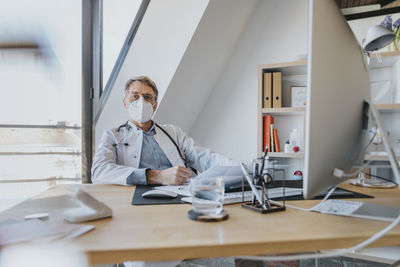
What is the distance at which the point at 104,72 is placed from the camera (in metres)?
2.19

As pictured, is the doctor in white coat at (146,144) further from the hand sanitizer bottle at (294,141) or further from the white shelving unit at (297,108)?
the hand sanitizer bottle at (294,141)

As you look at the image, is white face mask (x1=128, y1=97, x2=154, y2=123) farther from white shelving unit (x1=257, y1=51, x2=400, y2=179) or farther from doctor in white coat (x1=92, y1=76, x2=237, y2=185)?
white shelving unit (x1=257, y1=51, x2=400, y2=179)

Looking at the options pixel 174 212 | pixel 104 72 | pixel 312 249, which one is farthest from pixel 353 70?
pixel 104 72

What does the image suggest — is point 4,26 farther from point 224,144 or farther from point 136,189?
point 224,144

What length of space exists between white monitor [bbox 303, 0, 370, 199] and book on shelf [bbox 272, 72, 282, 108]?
1.64 metres

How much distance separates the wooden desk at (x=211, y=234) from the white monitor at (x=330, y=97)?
0.11 meters

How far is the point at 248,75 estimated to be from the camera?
9.26 ft

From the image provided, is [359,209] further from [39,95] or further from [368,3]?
[368,3]

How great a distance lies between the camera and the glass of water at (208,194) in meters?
0.74

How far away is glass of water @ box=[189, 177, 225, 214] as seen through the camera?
738 mm

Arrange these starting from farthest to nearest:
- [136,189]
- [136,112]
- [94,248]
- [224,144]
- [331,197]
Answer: [224,144]
[136,112]
[136,189]
[331,197]
[94,248]

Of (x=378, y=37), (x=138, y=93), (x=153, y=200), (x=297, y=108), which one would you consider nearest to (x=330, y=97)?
(x=153, y=200)

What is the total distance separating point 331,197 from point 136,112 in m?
1.23

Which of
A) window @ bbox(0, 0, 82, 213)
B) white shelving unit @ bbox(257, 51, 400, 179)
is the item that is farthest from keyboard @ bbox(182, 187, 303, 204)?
window @ bbox(0, 0, 82, 213)
